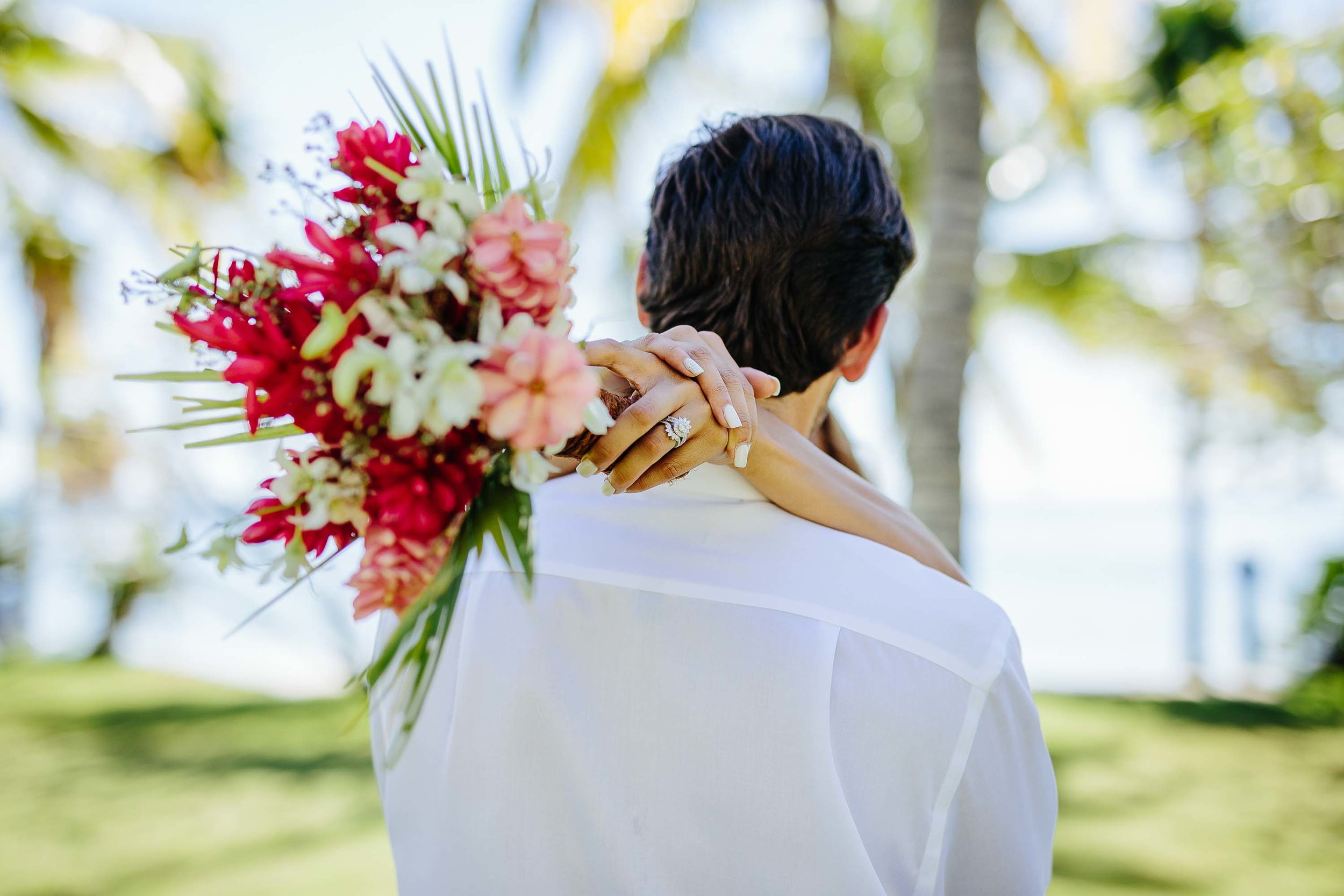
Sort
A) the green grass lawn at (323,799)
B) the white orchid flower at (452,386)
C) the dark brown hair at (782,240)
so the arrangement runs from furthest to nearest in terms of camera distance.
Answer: the green grass lawn at (323,799) < the dark brown hair at (782,240) < the white orchid flower at (452,386)

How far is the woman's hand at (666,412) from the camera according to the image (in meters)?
1.08

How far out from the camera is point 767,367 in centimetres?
160

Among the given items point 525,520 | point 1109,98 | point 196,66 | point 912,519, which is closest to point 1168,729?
point 912,519

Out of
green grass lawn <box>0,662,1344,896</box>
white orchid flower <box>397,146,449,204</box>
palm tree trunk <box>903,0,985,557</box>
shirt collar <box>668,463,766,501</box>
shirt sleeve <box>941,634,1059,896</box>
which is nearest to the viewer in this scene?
white orchid flower <box>397,146,449,204</box>

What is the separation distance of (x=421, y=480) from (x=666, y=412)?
0.93ft

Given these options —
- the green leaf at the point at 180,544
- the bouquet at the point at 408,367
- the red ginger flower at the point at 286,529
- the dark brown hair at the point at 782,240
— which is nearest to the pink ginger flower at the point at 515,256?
the bouquet at the point at 408,367

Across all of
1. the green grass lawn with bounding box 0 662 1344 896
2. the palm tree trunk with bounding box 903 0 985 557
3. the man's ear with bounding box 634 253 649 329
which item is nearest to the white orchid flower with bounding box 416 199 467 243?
the man's ear with bounding box 634 253 649 329

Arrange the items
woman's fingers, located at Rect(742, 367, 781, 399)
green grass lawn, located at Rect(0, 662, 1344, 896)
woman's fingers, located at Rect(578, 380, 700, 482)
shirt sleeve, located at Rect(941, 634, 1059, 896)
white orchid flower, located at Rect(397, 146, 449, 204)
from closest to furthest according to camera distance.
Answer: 1. white orchid flower, located at Rect(397, 146, 449, 204)
2. woman's fingers, located at Rect(578, 380, 700, 482)
3. woman's fingers, located at Rect(742, 367, 781, 399)
4. shirt sleeve, located at Rect(941, 634, 1059, 896)
5. green grass lawn, located at Rect(0, 662, 1344, 896)

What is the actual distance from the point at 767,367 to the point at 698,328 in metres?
0.14

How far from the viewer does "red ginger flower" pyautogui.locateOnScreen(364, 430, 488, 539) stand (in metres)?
0.96

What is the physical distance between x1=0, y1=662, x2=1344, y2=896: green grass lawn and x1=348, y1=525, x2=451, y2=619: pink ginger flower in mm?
3431

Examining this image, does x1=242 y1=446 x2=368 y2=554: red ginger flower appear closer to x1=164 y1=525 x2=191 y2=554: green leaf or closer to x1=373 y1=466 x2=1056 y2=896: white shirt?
x1=164 y1=525 x2=191 y2=554: green leaf

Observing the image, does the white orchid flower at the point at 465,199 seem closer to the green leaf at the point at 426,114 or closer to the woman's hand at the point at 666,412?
the green leaf at the point at 426,114

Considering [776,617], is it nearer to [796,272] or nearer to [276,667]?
[796,272]
